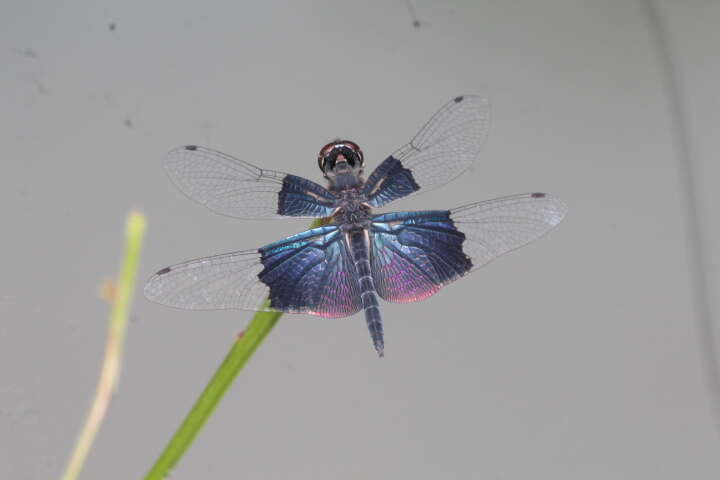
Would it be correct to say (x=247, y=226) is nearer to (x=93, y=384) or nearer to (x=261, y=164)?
(x=261, y=164)

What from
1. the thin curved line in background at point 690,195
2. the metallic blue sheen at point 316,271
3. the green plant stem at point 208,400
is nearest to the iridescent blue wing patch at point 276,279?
the metallic blue sheen at point 316,271

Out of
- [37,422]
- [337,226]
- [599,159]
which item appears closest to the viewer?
[337,226]

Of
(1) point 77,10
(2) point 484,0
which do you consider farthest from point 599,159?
(1) point 77,10

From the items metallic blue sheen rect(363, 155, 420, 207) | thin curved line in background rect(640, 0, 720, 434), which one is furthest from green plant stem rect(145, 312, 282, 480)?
thin curved line in background rect(640, 0, 720, 434)

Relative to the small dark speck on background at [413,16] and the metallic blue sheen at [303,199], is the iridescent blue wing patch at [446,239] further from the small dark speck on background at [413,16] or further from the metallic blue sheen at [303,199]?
the small dark speck on background at [413,16]

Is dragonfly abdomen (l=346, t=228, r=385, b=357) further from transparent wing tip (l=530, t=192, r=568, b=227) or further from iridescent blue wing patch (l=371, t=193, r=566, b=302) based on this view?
transparent wing tip (l=530, t=192, r=568, b=227)

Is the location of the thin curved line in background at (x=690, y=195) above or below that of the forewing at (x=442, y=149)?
above

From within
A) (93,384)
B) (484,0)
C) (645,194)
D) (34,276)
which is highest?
(484,0)
